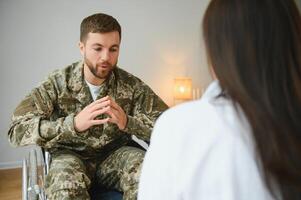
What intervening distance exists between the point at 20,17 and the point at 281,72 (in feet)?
8.42

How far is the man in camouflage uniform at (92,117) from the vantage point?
3.87ft

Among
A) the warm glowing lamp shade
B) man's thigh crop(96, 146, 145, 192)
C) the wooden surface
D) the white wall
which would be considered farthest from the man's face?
the warm glowing lamp shade

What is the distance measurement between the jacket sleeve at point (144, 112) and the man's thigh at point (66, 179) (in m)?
0.22

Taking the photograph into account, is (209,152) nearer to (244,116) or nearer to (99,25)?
(244,116)

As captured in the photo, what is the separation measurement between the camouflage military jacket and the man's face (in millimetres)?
59

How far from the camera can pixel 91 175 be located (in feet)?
4.23

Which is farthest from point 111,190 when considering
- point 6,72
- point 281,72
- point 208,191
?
point 6,72

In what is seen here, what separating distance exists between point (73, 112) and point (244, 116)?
35.6 inches

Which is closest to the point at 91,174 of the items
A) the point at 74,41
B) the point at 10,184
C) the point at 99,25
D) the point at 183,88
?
the point at 99,25

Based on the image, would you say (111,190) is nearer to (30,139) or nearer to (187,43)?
(30,139)

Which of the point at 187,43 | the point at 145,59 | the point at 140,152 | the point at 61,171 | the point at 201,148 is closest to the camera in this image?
the point at 201,148

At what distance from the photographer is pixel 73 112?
52.4 inches

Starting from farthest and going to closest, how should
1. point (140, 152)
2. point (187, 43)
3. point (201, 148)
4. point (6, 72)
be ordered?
point (187, 43)
point (6, 72)
point (140, 152)
point (201, 148)

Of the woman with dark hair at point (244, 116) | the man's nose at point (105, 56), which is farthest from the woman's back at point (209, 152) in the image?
the man's nose at point (105, 56)
